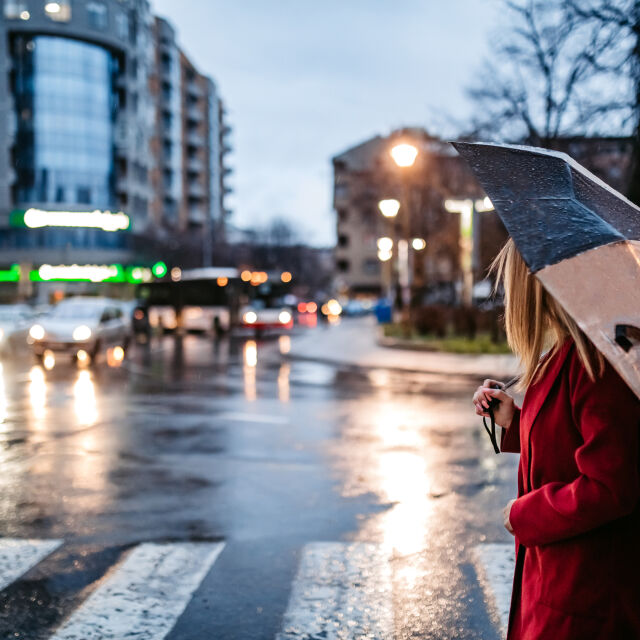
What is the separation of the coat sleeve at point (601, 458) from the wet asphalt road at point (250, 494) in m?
2.24

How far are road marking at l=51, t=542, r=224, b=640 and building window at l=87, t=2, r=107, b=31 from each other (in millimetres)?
75460

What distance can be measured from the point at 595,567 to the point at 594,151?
23646 mm

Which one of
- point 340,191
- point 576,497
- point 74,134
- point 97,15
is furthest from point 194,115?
point 576,497

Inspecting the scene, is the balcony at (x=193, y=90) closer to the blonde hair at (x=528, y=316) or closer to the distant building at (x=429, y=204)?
the distant building at (x=429, y=204)

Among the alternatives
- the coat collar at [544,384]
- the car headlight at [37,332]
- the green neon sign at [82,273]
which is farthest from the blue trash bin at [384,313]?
the coat collar at [544,384]

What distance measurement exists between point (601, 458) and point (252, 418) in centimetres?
1004

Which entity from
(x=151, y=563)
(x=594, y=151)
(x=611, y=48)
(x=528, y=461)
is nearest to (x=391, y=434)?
(x=151, y=563)

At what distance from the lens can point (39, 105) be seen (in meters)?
73.3

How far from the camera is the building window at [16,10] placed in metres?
72.4

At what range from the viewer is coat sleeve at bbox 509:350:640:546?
7.35ft

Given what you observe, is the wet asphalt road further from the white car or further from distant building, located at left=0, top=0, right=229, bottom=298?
distant building, located at left=0, top=0, right=229, bottom=298

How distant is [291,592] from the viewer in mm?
4938

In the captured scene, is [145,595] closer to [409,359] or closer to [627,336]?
[627,336]

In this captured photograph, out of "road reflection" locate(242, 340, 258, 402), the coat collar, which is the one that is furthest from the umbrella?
"road reflection" locate(242, 340, 258, 402)
